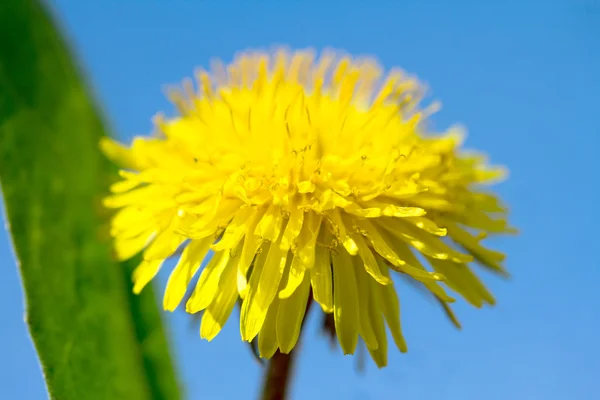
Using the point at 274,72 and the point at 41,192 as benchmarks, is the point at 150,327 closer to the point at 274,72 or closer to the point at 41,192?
the point at 41,192

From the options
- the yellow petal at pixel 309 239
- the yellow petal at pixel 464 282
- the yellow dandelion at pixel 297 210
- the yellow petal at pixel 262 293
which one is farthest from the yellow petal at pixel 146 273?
the yellow petal at pixel 464 282

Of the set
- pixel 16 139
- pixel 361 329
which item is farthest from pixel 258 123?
pixel 16 139

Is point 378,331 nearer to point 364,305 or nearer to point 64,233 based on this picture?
point 364,305

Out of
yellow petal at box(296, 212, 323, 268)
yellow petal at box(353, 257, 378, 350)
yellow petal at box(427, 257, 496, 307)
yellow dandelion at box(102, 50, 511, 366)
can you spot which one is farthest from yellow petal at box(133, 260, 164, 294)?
yellow petal at box(427, 257, 496, 307)

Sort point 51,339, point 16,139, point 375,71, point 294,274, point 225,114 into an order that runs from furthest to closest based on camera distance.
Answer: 1. point 375,71
2. point 16,139
3. point 225,114
4. point 51,339
5. point 294,274

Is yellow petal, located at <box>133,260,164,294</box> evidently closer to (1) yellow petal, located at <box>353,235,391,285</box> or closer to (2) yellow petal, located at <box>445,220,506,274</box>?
(1) yellow petal, located at <box>353,235,391,285</box>

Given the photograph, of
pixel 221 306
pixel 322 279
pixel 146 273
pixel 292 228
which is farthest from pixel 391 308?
pixel 146 273

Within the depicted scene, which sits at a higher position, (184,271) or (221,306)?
(184,271)
